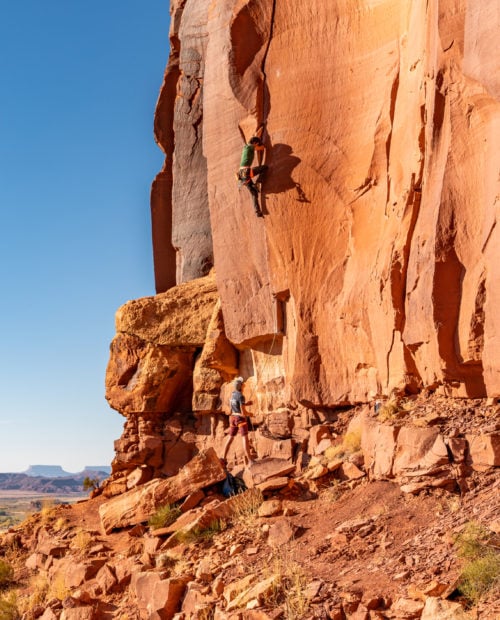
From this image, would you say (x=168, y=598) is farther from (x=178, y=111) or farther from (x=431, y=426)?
(x=178, y=111)

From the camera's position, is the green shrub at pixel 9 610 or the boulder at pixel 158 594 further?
the green shrub at pixel 9 610

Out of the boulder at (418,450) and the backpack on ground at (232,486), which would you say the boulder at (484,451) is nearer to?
the boulder at (418,450)

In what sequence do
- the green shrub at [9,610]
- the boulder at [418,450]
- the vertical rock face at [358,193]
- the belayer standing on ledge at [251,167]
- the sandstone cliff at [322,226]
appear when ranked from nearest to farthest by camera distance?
the boulder at [418,450] → the vertical rock face at [358,193] → the sandstone cliff at [322,226] → the green shrub at [9,610] → the belayer standing on ledge at [251,167]

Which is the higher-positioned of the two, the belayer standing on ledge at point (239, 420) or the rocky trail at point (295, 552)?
the belayer standing on ledge at point (239, 420)

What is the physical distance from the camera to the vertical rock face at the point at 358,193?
10.7m

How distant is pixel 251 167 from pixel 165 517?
263 inches

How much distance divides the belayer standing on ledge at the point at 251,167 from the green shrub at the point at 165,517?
5764 millimetres

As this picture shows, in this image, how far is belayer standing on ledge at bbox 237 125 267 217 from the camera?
15211mm

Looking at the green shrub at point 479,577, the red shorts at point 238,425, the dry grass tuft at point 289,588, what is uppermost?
the red shorts at point 238,425

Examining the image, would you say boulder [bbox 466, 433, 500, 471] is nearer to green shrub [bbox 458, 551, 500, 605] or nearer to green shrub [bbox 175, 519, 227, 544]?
green shrub [bbox 458, 551, 500, 605]

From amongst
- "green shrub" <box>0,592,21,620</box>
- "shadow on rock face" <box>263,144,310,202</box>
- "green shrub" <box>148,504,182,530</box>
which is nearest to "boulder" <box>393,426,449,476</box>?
"green shrub" <box>148,504,182,530</box>

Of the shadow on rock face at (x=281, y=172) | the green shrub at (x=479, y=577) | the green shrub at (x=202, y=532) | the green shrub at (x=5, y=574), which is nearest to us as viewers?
the green shrub at (x=479, y=577)

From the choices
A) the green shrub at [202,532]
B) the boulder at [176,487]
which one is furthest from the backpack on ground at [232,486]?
the green shrub at [202,532]

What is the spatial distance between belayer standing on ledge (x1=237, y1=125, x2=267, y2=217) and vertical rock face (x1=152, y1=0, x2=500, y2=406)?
0.20 metres
